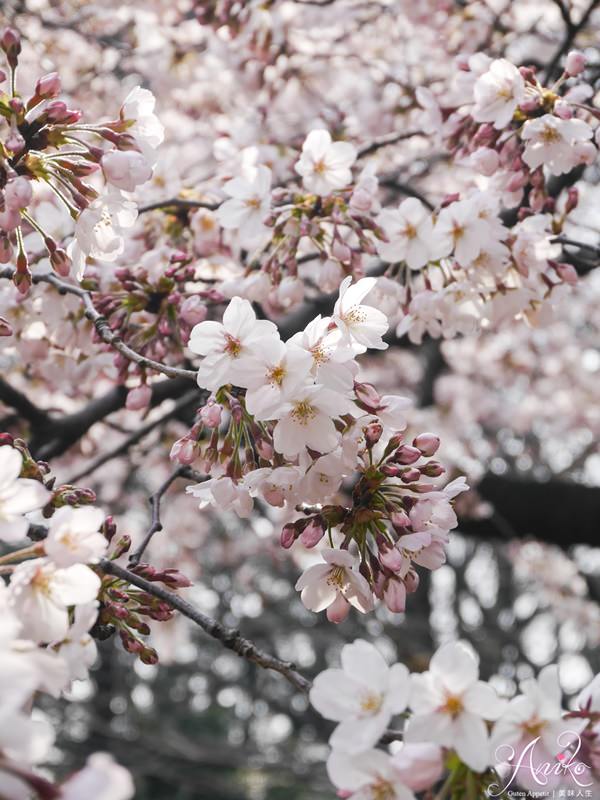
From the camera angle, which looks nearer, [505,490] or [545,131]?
[545,131]

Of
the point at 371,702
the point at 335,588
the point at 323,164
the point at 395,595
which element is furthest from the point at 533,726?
the point at 323,164

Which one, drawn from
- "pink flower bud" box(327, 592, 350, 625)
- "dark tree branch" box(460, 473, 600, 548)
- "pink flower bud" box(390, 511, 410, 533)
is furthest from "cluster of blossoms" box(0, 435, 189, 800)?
"dark tree branch" box(460, 473, 600, 548)

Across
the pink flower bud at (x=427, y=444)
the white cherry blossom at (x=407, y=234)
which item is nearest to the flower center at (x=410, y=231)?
the white cherry blossom at (x=407, y=234)

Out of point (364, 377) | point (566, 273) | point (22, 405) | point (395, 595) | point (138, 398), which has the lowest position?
point (364, 377)

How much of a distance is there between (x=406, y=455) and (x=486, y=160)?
0.94m

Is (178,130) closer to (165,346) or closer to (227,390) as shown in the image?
(165,346)

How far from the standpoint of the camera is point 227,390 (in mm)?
1370

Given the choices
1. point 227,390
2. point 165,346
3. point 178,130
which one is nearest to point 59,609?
point 227,390

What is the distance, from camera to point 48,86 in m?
1.44

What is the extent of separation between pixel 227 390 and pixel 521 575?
27.9 feet

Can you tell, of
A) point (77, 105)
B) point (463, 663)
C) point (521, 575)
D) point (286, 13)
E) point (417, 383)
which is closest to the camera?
point (463, 663)

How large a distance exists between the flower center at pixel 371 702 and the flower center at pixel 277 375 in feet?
1.56

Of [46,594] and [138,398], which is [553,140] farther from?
[46,594]

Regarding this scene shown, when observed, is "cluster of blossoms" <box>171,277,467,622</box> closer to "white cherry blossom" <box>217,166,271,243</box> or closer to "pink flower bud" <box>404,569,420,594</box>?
"pink flower bud" <box>404,569,420,594</box>
